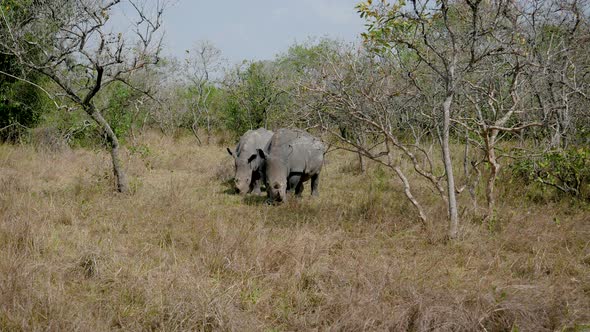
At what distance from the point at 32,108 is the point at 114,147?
874 cm

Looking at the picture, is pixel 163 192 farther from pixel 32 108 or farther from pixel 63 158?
pixel 32 108

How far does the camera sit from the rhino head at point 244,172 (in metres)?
10.7

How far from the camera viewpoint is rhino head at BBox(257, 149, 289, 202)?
373 inches

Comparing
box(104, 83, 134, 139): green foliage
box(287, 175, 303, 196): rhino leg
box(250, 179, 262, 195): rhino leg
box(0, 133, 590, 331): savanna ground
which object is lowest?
box(0, 133, 590, 331): savanna ground

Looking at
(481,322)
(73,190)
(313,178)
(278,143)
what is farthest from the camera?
(313,178)

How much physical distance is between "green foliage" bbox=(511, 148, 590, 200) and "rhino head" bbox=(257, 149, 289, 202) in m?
4.56

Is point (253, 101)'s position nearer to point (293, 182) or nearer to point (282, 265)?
point (293, 182)

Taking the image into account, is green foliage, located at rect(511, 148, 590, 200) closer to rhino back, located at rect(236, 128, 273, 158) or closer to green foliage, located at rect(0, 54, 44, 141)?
rhino back, located at rect(236, 128, 273, 158)

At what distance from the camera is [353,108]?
7.14m

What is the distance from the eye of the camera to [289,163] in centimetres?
1009

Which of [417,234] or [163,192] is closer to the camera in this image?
[417,234]

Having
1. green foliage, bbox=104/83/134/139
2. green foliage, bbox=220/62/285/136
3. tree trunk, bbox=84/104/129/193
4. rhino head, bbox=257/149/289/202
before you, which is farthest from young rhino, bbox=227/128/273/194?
green foliage, bbox=220/62/285/136

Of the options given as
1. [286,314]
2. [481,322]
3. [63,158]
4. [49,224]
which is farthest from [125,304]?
[63,158]

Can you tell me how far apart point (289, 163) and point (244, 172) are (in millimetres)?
1398
